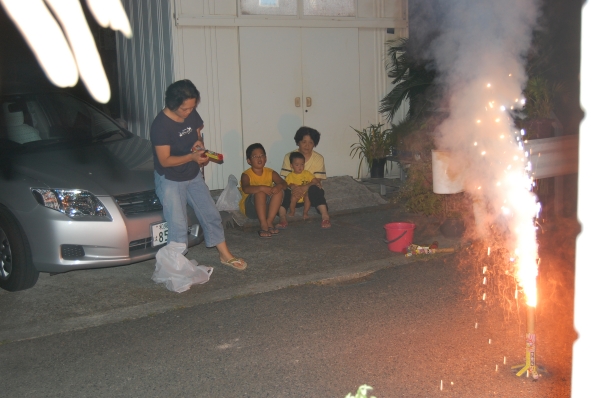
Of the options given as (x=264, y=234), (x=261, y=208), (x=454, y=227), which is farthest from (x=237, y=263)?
(x=454, y=227)

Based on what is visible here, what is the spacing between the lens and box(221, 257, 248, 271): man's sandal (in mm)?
6488

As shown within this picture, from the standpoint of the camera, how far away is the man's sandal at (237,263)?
6488 mm

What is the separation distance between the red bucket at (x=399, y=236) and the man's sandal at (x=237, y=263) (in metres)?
1.56

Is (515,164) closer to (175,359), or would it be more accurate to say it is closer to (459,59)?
(459,59)

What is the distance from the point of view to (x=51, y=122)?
6.96m

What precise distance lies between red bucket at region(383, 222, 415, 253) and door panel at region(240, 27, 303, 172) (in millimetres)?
3409

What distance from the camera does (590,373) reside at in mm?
1725

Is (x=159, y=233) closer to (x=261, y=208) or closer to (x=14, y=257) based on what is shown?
(x=14, y=257)

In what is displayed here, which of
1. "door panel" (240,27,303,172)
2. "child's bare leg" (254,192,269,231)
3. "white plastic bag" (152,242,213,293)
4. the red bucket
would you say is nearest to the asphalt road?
"white plastic bag" (152,242,213,293)

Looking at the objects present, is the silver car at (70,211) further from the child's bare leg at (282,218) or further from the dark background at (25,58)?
the dark background at (25,58)

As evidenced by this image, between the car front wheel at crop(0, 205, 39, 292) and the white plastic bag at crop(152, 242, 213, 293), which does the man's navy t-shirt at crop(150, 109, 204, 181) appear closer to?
the white plastic bag at crop(152, 242, 213, 293)

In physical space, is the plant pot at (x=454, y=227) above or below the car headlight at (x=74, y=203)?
below

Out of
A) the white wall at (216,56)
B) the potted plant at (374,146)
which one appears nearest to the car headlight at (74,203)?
the white wall at (216,56)

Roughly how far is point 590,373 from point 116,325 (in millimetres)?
4139
